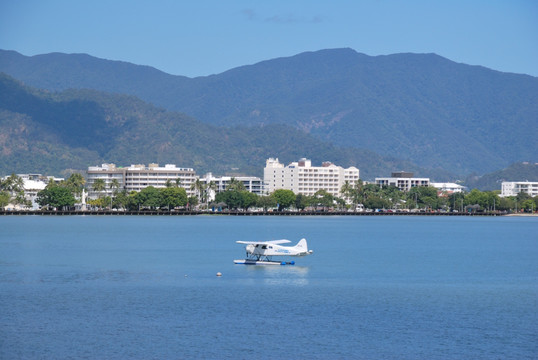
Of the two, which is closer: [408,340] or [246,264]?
[408,340]

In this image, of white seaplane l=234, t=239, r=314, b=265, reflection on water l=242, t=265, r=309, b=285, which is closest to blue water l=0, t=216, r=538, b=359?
reflection on water l=242, t=265, r=309, b=285

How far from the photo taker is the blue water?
42000 millimetres

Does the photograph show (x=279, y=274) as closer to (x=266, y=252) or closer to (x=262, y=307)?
(x=266, y=252)

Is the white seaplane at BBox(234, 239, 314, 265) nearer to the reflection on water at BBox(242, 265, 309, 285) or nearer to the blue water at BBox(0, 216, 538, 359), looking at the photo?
the reflection on water at BBox(242, 265, 309, 285)

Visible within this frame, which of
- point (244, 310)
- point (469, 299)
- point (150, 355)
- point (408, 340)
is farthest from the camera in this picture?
point (469, 299)

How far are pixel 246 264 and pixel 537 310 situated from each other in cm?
3181

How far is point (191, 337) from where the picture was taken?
4409cm

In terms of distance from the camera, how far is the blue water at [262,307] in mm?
42000

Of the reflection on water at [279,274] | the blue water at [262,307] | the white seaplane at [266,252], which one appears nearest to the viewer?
the blue water at [262,307]

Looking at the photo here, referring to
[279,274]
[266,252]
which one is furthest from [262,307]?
[266,252]

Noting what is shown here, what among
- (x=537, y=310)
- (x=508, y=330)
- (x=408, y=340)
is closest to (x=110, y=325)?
(x=408, y=340)

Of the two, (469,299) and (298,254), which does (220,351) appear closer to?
(469,299)

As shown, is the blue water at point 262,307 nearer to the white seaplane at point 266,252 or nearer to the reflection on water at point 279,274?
the reflection on water at point 279,274

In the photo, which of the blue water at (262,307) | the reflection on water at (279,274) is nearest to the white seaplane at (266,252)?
the reflection on water at (279,274)
